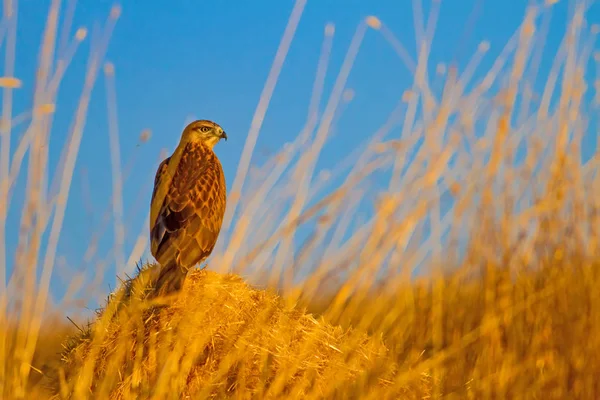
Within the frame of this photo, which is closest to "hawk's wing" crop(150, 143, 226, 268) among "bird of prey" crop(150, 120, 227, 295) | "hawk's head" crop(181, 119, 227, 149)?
"bird of prey" crop(150, 120, 227, 295)

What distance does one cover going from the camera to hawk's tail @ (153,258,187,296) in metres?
4.04

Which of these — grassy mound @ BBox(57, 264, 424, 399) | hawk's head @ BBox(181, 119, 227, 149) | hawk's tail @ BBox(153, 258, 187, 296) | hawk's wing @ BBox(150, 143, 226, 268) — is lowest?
grassy mound @ BBox(57, 264, 424, 399)

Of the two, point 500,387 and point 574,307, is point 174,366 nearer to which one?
point 500,387

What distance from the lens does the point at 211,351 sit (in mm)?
3910

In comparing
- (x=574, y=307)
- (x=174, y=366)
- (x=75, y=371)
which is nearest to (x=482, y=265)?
(x=574, y=307)

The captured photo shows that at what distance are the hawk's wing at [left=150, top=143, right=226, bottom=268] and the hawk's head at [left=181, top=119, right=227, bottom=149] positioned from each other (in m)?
0.41

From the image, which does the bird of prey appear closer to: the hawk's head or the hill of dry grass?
the hawk's head

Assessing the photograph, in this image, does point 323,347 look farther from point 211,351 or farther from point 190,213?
point 190,213

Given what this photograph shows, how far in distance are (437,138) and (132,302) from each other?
1907 millimetres

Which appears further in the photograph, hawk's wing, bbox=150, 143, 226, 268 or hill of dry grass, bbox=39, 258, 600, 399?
hawk's wing, bbox=150, 143, 226, 268

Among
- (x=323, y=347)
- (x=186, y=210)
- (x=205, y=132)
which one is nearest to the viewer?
(x=323, y=347)

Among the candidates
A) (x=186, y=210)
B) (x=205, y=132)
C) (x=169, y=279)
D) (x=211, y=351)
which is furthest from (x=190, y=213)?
(x=211, y=351)

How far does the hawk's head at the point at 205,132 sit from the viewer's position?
6164mm

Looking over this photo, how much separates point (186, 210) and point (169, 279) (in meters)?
1.12
